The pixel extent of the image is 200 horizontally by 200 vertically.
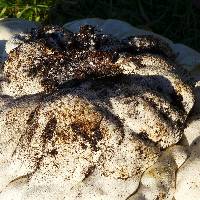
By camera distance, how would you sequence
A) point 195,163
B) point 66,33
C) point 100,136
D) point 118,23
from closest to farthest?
point 100,136
point 195,163
point 66,33
point 118,23

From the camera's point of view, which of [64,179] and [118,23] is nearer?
[64,179]

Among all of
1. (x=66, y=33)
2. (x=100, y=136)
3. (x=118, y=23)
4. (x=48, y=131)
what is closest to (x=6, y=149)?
(x=48, y=131)

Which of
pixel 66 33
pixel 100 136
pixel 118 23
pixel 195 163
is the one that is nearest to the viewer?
pixel 100 136

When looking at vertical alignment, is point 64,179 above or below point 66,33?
below

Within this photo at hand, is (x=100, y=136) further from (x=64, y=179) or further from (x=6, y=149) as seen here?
(x=6, y=149)

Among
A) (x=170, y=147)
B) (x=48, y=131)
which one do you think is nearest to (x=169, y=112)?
(x=170, y=147)

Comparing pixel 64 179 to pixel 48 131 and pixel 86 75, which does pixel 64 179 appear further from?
pixel 86 75
